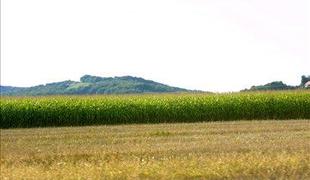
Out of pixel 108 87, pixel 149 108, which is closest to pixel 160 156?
pixel 149 108

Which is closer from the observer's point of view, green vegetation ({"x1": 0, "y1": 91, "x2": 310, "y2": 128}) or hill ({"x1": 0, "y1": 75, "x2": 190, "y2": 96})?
green vegetation ({"x1": 0, "y1": 91, "x2": 310, "y2": 128})

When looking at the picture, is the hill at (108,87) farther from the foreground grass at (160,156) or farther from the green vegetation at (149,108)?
the foreground grass at (160,156)

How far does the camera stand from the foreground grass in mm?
14328

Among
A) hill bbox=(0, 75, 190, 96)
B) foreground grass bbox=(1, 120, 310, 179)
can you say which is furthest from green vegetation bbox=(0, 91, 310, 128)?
hill bbox=(0, 75, 190, 96)

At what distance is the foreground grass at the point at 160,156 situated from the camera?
47.0 ft

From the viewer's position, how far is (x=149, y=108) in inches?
1533

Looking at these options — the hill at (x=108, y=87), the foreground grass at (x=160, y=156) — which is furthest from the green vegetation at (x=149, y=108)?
the hill at (x=108, y=87)

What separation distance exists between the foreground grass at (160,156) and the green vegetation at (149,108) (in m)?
11.5

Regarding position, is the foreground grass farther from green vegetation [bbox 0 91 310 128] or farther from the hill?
the hill

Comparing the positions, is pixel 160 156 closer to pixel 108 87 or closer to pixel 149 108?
pixel 149 108

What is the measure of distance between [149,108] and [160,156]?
21453mm

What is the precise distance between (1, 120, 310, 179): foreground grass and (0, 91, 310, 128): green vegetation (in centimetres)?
1153

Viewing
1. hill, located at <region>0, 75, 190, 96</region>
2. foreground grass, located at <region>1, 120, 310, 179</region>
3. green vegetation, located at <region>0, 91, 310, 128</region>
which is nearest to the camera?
foreground grass, located at <region>1, 120, 310, 179</region>

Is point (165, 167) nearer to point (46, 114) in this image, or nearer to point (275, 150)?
point (275, 150)
